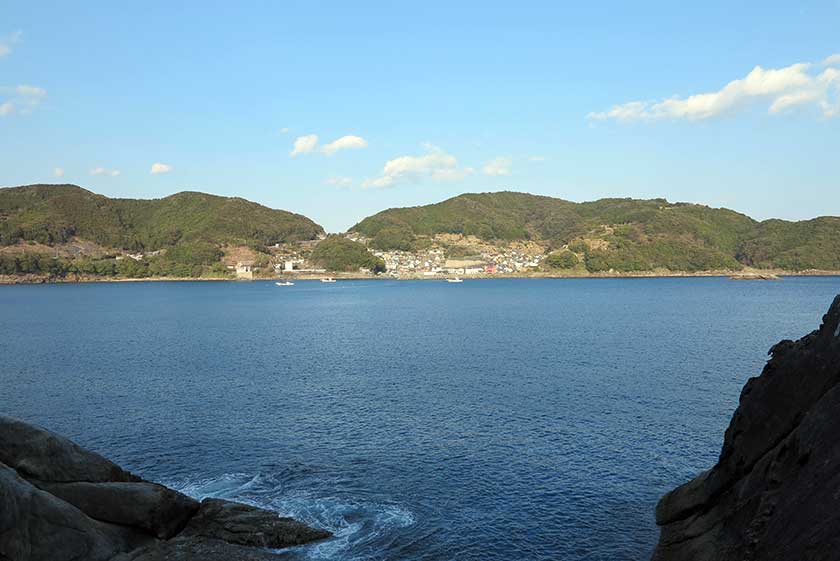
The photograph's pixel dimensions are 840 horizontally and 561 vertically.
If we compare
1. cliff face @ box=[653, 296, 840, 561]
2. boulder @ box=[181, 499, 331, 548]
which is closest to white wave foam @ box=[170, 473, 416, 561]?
boulder @ box=[181, 499, 331, 548]

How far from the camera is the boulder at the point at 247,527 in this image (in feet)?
93.5

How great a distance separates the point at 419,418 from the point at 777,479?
31880mm

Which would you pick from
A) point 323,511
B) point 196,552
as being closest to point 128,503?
point 196,552

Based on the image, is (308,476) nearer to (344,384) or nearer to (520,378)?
(344,384)

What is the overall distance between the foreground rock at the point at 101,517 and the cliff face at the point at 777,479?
17913 millimetres

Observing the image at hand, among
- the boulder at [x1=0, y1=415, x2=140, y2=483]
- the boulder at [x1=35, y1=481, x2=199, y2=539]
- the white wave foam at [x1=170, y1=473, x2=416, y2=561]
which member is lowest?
the white wave foam at [x1=170, y1=473, x2=416, y2=561]

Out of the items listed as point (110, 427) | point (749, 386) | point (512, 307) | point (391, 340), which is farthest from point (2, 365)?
point (512, 307)

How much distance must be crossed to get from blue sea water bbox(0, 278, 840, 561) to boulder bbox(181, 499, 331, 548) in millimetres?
1020

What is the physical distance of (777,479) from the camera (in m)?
21.6

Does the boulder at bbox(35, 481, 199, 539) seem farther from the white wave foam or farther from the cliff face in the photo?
the cliff face

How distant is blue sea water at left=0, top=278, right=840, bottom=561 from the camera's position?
3103 centimetres

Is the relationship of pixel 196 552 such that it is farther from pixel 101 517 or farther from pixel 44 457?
pixel 44 457

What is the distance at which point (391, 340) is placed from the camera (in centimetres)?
10081

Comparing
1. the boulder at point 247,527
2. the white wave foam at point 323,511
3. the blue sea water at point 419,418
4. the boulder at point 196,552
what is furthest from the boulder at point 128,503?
the blue sea water at point 419,418
